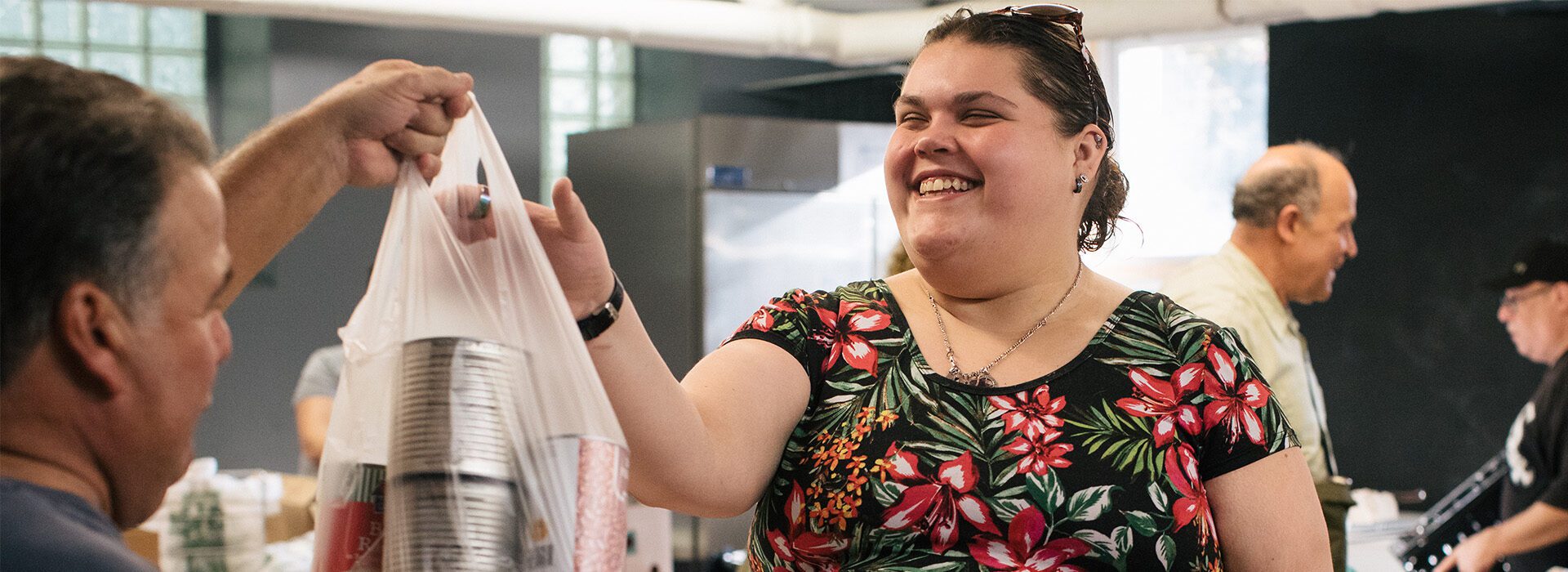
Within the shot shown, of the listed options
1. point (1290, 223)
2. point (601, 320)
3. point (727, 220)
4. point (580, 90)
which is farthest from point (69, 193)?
point (580, 90)

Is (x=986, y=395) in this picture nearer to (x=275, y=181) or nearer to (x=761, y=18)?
(x=275, y=181)

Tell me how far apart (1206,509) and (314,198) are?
96 cm

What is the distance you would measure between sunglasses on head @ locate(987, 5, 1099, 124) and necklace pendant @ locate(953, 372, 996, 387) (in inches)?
14.8

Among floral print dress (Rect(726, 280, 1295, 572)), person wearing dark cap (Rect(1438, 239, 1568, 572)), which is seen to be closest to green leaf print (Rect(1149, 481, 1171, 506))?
floral print dress (Rect(726, 280, 1295, 572))

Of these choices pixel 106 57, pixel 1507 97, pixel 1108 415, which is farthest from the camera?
pixel 106 57

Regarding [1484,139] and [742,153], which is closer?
[1484,139]

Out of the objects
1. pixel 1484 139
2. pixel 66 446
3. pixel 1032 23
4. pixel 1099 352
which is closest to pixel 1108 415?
pixel 1099 352

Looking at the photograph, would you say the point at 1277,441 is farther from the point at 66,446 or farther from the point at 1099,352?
the point at 66,446

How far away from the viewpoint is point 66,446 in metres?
0.74

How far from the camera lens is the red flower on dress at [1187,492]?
4.71ft

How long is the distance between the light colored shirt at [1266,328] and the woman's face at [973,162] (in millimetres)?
1513

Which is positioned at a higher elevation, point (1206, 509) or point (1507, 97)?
point (1507, 97)

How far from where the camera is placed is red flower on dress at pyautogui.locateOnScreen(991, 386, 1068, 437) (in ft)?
4.78

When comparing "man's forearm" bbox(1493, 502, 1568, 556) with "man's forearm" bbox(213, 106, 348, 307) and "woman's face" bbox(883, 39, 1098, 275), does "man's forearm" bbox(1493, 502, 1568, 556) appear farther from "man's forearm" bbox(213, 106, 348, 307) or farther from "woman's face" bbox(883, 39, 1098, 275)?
"man's forearm" bbox(213, 106, 348, 307)
